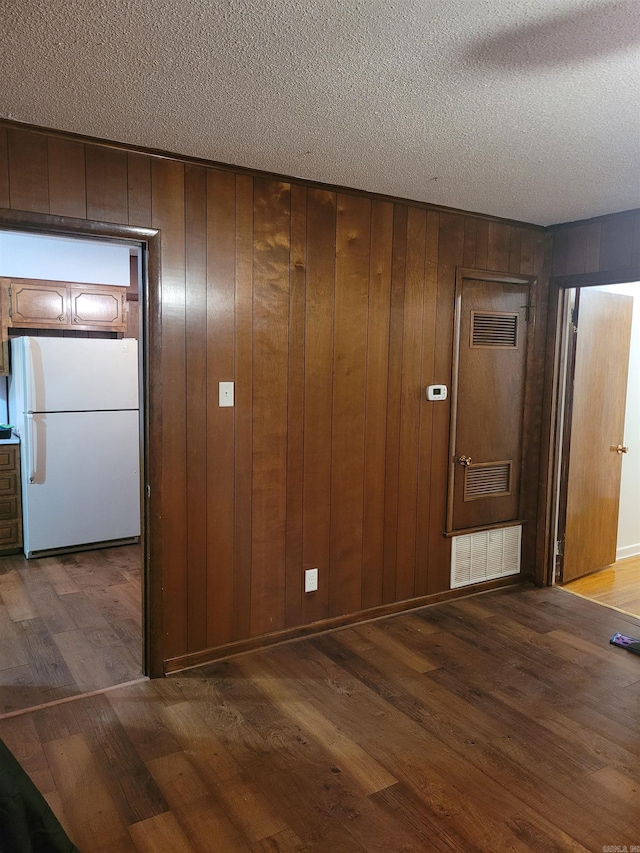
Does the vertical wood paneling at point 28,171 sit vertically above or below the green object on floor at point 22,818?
above

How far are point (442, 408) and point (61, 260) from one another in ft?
10.9

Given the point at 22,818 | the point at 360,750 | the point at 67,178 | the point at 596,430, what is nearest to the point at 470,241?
the point at 596,430

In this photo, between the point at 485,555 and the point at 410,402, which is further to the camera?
the point at 485,555

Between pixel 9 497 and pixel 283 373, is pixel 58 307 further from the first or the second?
pixel 283 373

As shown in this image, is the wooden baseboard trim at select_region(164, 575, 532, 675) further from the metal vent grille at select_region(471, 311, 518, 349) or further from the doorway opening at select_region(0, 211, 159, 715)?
the metal vent grille at select_region(471, 311, 518, 349)

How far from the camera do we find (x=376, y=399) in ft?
11.4

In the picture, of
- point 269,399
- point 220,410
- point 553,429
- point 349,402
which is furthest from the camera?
point 553,429

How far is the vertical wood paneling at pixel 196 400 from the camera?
284 centimetres

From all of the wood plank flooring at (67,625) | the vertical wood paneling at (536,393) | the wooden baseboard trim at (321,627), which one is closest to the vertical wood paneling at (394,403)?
the wooden baseboard trim at (321,627)

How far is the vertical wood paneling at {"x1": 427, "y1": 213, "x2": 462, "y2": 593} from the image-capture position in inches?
143

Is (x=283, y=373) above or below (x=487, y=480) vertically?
above

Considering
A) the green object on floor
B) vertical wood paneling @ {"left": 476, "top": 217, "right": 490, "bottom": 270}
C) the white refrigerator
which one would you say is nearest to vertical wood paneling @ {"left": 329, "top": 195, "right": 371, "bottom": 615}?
vertical wood paneling @ {"left": 476, "top": 217, "right": 490, "bottom": 270}

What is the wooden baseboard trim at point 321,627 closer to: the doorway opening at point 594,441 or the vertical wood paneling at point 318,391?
the vertical wood paneling at point 318,391

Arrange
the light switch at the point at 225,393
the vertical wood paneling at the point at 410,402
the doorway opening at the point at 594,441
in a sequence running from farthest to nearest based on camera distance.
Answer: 1. the doorway opening at the point at 594,441
2. the vertical wood paneling at the point at 410,402
3. the light switch at the point at 225,393
